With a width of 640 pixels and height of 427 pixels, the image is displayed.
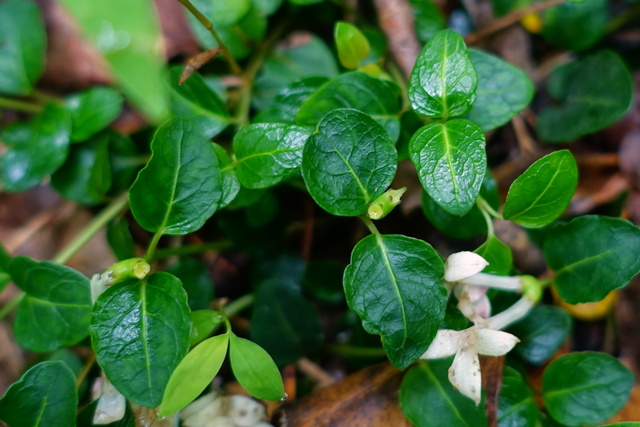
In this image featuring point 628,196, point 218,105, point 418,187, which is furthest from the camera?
point 628,196

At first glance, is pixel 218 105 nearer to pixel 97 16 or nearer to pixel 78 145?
pixel 78 145

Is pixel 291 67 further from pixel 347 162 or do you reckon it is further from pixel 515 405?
pixel 515 405

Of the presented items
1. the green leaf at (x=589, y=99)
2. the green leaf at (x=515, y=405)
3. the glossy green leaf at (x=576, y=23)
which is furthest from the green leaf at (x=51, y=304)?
the glossy green leaf at (x=576, y=23)

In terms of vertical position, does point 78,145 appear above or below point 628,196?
above

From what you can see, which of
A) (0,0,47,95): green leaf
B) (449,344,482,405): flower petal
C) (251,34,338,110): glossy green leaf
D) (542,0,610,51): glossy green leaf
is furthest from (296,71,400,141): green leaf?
(0,0,47,95): green leaf

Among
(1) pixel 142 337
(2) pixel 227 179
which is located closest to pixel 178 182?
(2) pixel 227 179

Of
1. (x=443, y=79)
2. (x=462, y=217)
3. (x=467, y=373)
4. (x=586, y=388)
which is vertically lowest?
(x=586, y=388)

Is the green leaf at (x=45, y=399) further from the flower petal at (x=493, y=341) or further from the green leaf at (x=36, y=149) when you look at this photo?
the flower petal at (x=493, y=341)

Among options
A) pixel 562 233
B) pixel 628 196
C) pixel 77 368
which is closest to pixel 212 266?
pixel 77 368
